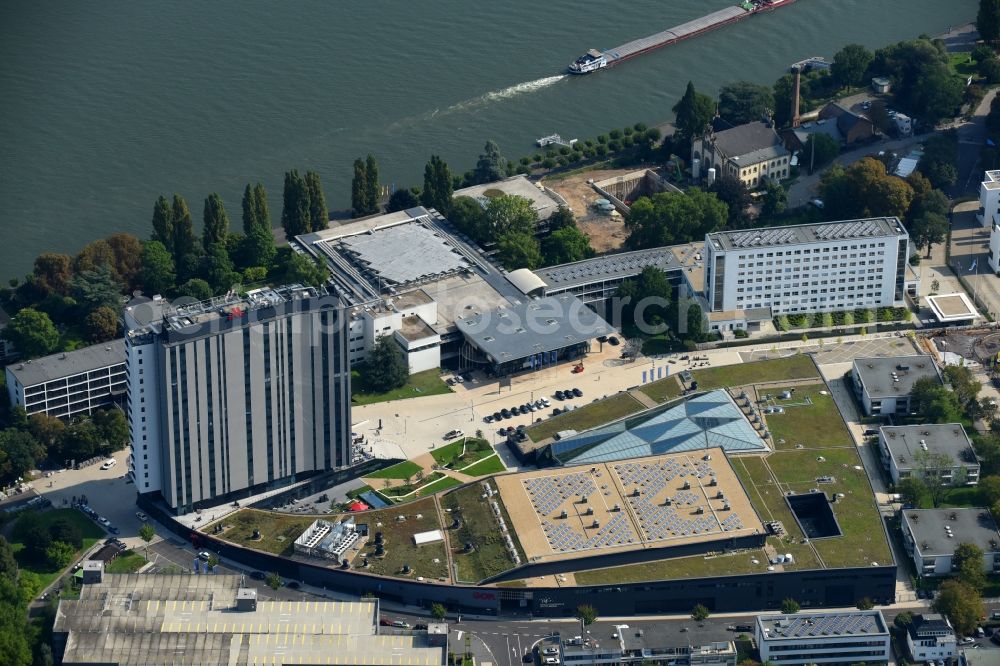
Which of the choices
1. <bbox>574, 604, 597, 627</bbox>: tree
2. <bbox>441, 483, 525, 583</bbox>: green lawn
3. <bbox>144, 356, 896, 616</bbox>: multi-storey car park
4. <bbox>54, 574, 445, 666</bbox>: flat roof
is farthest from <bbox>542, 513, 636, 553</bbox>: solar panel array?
<bbox>54, 574, 445, 666</bbox>: flat roof

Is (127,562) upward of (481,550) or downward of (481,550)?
upward

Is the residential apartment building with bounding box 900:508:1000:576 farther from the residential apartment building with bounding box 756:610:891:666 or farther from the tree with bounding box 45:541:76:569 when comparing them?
the tree with bounding box 45:541:76:569

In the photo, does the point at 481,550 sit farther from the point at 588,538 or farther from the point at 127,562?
the point at 127,562

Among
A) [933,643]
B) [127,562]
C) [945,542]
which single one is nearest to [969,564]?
[945,542]

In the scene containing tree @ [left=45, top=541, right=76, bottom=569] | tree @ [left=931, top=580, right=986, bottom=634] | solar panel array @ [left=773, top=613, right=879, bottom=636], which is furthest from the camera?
tree @ [left=45, top=541, right=76, bottom=569]

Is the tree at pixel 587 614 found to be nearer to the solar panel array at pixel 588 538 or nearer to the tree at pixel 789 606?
the solar panel array at pixel 588 538

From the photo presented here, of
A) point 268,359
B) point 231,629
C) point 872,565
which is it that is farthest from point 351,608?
point 872,565

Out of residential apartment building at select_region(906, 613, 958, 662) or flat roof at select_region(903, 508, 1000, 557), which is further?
flat roof at select_region(903, 508, 1000, 557)
